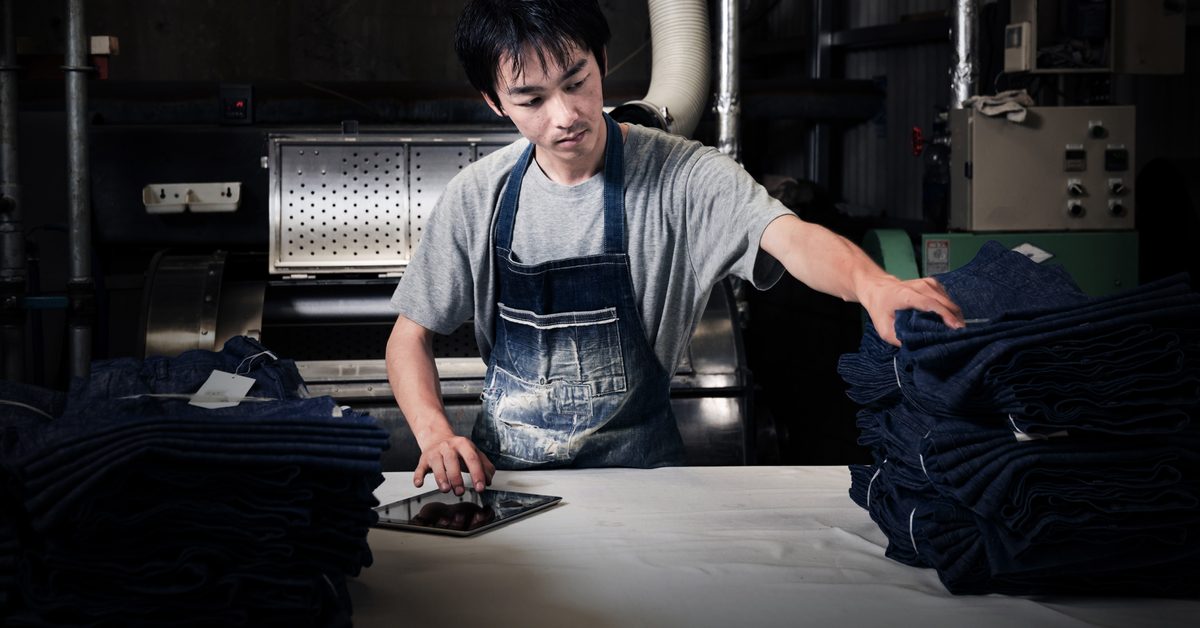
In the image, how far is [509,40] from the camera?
127cm

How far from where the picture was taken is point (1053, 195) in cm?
301

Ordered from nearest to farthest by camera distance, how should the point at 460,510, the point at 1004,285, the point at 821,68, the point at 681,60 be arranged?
the point at 1004,285 → the point at 460,510 → the point at 681,60 → the point at 821,68

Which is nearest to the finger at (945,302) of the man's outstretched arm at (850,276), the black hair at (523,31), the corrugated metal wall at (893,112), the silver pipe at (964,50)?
the man's outstretched arm at (850,276)

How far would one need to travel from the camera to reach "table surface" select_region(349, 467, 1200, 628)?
0.82m

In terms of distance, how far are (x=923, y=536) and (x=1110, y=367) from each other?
0.25 metres

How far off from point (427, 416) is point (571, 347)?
284mm

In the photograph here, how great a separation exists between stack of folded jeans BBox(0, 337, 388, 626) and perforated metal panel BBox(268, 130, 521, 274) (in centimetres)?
192

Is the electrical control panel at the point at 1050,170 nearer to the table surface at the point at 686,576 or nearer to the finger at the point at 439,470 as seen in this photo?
the table surface at the point at 686,576

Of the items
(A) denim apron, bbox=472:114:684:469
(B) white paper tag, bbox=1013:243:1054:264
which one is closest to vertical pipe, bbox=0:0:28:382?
(A) denim apron, bbox=472:114:684:469

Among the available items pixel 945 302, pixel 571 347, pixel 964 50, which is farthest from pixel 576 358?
pixel 964 50

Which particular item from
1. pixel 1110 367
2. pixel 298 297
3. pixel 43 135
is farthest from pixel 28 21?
pixel 1110 367

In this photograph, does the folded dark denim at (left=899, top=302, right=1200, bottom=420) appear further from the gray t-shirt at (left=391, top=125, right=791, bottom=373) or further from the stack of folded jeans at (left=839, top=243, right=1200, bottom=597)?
the gray t-shirt at (left=391, top=125, right=791, bottom=373)

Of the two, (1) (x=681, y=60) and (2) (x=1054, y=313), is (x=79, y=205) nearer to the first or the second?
(1) (x=681, y=60)

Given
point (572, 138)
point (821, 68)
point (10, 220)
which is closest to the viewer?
point (572, 138)
